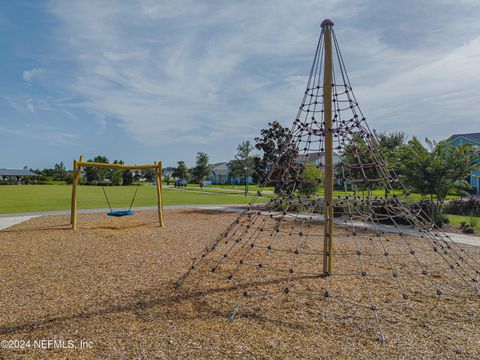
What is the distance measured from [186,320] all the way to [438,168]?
11.2 m

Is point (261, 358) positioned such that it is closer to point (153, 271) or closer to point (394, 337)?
point (394, 337)

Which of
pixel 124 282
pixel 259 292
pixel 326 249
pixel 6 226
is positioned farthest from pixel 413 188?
pixel 6 226

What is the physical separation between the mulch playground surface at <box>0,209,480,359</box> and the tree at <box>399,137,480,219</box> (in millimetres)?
7600

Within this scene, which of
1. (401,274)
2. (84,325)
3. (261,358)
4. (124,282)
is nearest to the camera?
(261,358)

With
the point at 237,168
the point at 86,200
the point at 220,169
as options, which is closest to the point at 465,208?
the point at 86,200

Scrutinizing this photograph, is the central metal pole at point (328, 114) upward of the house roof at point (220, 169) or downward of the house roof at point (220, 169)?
downward

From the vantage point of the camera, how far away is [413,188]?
12.5 meters

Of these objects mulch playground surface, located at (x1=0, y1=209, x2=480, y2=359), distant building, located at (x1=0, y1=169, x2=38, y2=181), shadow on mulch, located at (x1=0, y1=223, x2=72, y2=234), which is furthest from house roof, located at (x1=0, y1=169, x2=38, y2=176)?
mulch playground surface, located at (x1=0, y1=209, x2=480, y2=359)

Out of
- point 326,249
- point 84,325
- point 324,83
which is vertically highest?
point 324,83

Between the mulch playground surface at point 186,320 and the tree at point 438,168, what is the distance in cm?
760

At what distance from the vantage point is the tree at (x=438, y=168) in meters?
11.6

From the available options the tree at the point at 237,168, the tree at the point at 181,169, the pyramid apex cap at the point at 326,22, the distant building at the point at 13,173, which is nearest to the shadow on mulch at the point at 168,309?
the pyramid apex cap at the point at 326,22

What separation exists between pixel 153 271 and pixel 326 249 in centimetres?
309

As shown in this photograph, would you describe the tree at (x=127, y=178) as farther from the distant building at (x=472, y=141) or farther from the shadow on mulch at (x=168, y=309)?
the shadow on mulch at (x=168, y=309)
